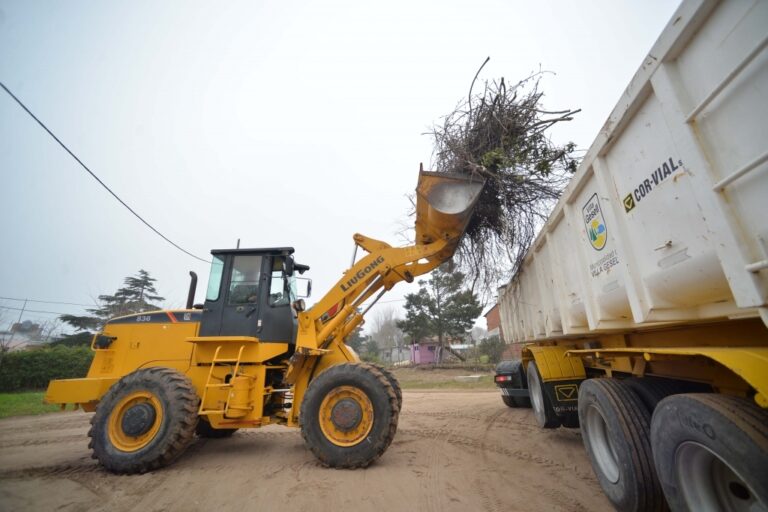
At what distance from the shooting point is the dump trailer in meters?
1.49

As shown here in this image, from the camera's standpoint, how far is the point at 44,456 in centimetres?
519

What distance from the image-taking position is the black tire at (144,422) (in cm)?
412

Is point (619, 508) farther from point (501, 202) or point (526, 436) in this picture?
point (501, 202)

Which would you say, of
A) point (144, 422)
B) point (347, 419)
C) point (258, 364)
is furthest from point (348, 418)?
point (144, 422)

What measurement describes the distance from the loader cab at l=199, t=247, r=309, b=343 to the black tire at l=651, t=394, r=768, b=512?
4.46 metres

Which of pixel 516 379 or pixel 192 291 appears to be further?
pixel 516 379

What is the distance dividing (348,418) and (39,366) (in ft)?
70.8

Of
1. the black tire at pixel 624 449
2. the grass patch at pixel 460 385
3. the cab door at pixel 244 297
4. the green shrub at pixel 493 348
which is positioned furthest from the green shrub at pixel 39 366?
the green shrub at pixel 493 348

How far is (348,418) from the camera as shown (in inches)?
166

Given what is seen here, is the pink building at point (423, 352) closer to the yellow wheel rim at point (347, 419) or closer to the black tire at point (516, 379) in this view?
the black tire at point (516, 379)

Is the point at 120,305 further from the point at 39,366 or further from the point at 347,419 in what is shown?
the point at 347,419

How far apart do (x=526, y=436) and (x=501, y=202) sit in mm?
3790

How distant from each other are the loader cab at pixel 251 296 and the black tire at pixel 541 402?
3.90 m

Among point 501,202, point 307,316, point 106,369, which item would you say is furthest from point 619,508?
point 106,369
